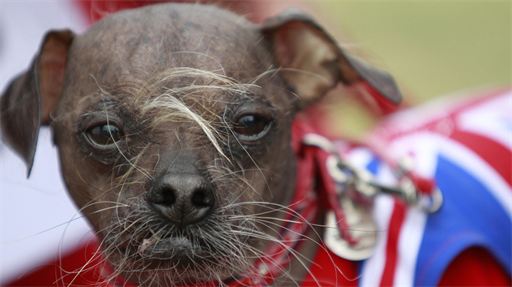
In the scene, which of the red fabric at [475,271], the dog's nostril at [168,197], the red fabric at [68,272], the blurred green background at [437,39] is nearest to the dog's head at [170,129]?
the dog's nostril at [168,197]

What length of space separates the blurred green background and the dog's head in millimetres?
3052

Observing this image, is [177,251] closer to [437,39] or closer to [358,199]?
[358,199]

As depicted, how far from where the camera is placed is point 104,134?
3.84 feet

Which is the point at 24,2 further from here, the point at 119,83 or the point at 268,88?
the point at 268,88

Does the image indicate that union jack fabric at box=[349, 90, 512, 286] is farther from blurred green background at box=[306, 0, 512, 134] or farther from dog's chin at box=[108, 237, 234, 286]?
blurred green background at box=[306, 0, 512, 134]

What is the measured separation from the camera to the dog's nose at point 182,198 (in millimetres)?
1005

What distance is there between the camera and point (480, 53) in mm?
4551

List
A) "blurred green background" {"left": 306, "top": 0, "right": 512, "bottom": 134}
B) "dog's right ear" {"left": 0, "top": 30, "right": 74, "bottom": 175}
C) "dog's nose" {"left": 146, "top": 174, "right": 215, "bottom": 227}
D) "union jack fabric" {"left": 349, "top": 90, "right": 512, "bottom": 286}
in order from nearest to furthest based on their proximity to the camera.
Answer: "dog's nose" {"left": 146, "top": 174, "right": 215, "bottom": 227} < "dog's right ear" {"left": 0, "top": 30, "right": 74, "bottom": 175} < "union jack fabric" {"left": 349, "top": 90, "right": 512, "bottom": 286} < "blurred green background" {"left": 306, "top": 0, "right": 512, "bottom": 134}

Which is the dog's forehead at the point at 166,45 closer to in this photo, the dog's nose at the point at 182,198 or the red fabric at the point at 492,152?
the dog's nose at the point at 182,198

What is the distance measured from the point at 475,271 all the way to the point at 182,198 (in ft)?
3.34

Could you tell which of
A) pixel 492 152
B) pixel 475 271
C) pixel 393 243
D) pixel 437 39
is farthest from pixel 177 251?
pixel 437 39

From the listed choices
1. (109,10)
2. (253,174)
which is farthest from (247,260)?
(109,10)

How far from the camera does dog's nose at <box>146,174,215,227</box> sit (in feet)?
3.30

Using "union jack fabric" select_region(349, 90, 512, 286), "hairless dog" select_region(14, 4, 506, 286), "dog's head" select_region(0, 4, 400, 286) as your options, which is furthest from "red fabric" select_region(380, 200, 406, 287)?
"dog's head" select_region(0, 4, 400, 286)
